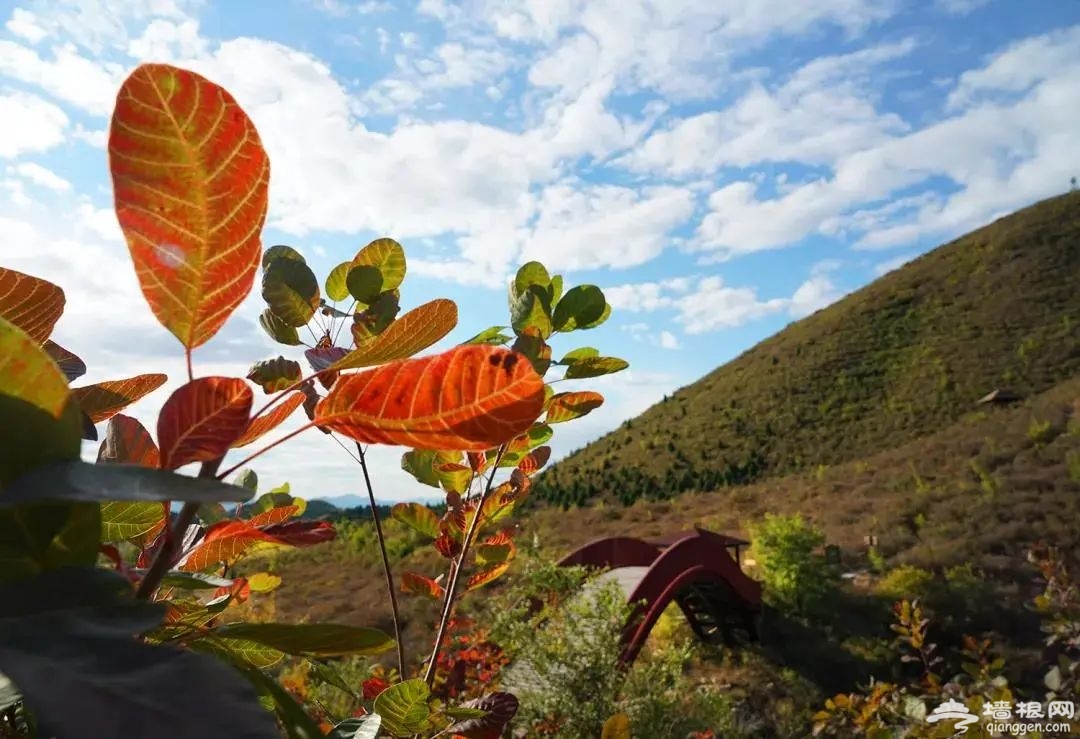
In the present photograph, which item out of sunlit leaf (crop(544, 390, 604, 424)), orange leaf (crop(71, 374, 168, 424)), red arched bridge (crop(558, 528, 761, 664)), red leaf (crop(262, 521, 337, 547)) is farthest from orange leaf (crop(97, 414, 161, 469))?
red arched bridge (crop(558, 528, 761, 664))

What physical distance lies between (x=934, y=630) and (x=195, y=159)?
37.8 feet

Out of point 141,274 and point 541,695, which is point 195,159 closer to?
A: point 141,274

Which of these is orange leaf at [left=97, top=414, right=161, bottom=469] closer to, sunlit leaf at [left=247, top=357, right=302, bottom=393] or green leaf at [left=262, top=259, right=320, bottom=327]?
sunlit leaf at [left=247, top=357, right=302, bottom=393]

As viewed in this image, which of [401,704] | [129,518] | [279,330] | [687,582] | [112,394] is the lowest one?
[687,582]

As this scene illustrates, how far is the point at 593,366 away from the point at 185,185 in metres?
0.67

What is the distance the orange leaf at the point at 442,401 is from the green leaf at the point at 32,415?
0.13 meters

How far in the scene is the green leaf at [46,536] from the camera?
0.35 meters

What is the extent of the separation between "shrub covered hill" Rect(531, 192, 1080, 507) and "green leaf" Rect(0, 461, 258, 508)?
814 inches

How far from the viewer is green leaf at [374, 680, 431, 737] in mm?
650

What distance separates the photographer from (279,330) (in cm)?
85

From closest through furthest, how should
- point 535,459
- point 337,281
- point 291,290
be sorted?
point 291,290 < point 337,281 < point 535,459

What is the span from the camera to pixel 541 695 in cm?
501

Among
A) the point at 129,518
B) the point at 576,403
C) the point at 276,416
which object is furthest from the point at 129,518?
the point at 576,403

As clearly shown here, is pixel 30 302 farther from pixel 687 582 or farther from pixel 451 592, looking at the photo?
pixel 687 582
